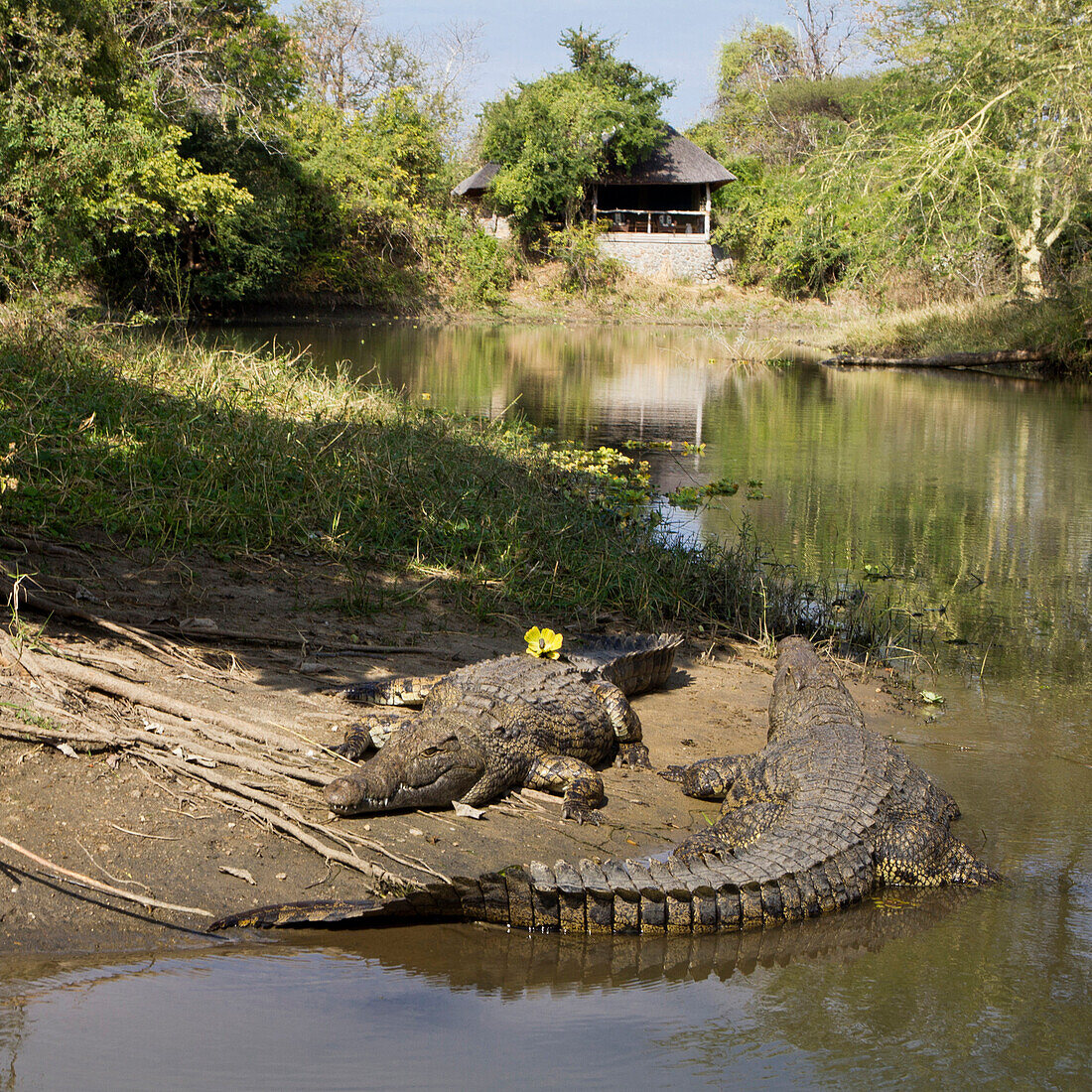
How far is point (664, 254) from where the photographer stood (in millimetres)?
42688

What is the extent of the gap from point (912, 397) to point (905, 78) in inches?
523

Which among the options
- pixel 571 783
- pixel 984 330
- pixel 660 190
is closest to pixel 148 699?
pixel 571 783

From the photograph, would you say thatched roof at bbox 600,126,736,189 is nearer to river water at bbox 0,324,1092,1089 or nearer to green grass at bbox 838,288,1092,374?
green grass at bbox 838,288,1092,374

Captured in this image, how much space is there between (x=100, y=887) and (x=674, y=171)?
42.9 metres

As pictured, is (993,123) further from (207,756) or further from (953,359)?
(207,756)

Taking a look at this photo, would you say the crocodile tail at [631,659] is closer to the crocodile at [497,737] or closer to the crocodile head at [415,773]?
the crocodile at [497,737]

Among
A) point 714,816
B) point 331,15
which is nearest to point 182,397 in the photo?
point 714,816

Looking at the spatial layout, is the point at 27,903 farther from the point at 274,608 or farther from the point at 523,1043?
the point at 274,608

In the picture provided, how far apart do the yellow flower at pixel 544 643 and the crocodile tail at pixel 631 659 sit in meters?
0.14

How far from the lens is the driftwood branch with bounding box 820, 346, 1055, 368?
72.1ft

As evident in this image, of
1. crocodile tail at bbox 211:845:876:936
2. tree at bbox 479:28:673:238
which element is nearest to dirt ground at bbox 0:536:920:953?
crocodile tail at bbox 211:845:876:936

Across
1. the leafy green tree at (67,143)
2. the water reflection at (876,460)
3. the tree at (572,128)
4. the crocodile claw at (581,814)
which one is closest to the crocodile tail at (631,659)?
the crocodile claw at (581,814)

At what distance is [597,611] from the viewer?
625cm

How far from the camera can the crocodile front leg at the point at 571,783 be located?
3.96m
